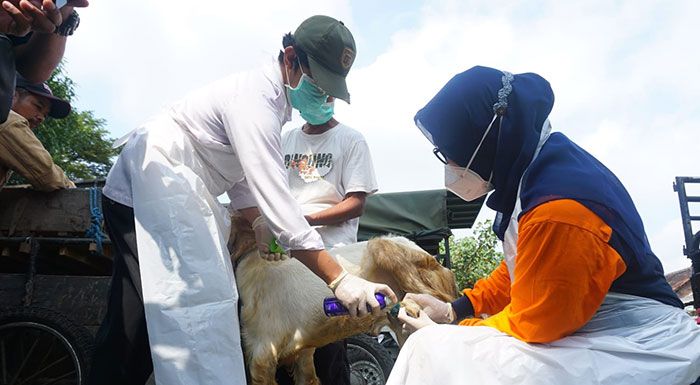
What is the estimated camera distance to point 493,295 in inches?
107

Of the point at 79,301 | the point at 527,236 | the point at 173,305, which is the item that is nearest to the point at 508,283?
the point at 527,236

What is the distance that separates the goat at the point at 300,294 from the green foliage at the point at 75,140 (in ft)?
43.4

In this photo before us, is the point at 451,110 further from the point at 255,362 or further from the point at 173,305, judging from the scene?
the point at 255,362

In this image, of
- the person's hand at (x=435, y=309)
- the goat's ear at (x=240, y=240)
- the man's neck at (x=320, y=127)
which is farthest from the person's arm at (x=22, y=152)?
the person's hand at (x=435, y=309)

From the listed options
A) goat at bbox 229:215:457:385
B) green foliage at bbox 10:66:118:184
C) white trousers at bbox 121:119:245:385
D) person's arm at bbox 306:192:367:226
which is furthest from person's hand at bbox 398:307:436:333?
green foliage at bbox 10:66:118:184

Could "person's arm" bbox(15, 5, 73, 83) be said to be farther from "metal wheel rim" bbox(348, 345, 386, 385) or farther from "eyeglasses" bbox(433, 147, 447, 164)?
"metal wheel rim" bbox(348, 345, 386, 385)

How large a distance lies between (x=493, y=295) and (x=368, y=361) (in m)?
1.98

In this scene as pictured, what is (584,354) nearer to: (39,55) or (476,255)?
(39,55)

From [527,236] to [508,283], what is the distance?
0.82 m

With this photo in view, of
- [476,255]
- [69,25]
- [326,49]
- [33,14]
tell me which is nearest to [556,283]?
[326,49]

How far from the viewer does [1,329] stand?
370cm

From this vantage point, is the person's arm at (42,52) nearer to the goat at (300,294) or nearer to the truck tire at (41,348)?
the goat at (300,294)

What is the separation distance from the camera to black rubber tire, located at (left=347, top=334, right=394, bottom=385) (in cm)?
442

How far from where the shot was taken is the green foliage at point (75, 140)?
54.8 ft
